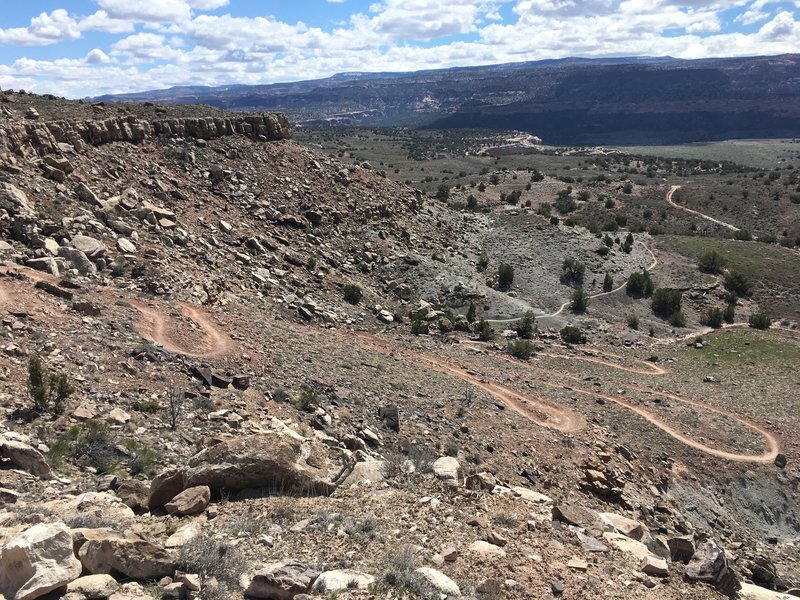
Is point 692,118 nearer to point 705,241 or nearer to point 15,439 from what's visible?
point 705,241

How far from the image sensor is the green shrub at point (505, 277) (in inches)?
1513

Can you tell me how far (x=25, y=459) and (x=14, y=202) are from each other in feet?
46.5

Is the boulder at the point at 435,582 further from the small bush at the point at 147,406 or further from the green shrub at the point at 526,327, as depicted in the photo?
the green shrub at the point at 526,327

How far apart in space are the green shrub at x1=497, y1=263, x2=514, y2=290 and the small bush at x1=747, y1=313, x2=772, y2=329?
14493 mm

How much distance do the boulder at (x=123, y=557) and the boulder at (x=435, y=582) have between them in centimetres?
279

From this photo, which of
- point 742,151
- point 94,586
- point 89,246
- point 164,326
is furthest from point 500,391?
point 742,151

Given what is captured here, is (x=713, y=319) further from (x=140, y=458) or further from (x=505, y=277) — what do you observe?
(x=140, y=458)

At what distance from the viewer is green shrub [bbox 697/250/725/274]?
44.0 meters

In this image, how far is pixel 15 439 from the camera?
995 cm

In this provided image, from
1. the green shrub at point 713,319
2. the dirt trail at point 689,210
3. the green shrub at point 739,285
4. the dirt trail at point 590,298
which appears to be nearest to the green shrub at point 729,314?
the green shrub at point 713,319

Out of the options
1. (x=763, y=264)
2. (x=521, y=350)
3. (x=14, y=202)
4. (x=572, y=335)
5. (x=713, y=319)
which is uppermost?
(x=14, y=202)

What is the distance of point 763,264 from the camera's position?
45.5m

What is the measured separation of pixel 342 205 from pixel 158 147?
11.0 m

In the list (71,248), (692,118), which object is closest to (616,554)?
(71,248)
